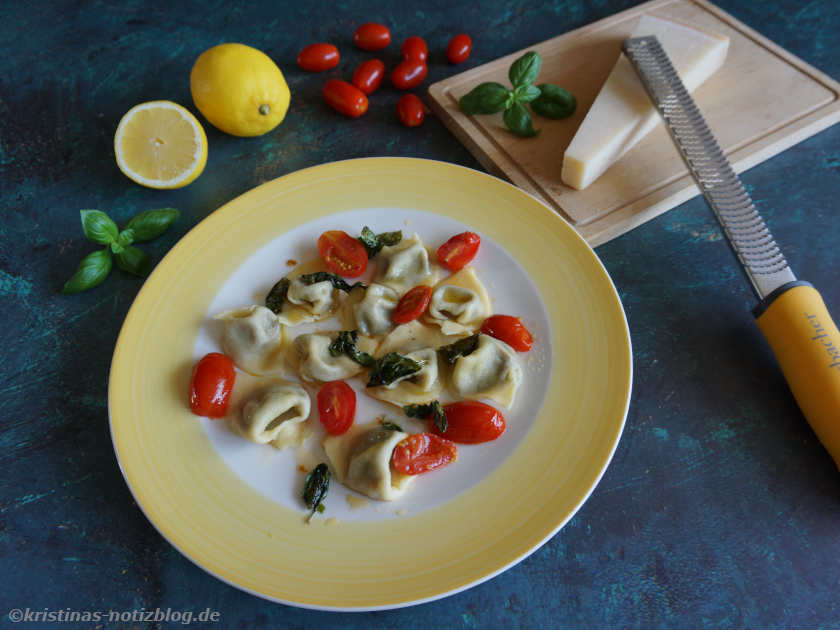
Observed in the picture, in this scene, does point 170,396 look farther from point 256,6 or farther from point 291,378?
point 256,6

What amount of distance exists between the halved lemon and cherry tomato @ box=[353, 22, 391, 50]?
1329 millimetres

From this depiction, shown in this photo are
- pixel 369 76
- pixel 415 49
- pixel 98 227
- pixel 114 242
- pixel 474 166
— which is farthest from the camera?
pixel 415 49

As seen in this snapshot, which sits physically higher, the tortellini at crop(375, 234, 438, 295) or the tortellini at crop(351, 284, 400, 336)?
the tortellini at crop(375, 234, 438, 295)

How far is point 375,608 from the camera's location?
6.95 feet

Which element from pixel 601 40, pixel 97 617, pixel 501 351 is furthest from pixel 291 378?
pixel 601 40

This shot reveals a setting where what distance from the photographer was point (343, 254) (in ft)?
9.73

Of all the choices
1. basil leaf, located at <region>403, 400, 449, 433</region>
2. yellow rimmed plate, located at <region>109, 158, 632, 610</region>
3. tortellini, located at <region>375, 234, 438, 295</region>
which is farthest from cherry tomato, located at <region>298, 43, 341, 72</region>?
basil leaf, located at <region>403, 400, 449, 433</region>

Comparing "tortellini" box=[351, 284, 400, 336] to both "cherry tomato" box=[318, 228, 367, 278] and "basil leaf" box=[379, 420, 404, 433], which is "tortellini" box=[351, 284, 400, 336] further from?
"basil leaf" box=[379, 420, 404, 433]

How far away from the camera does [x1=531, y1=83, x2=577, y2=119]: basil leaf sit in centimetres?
358

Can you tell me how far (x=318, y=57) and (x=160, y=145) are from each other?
3.96ft

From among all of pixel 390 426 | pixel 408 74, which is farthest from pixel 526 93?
pixel 390 426

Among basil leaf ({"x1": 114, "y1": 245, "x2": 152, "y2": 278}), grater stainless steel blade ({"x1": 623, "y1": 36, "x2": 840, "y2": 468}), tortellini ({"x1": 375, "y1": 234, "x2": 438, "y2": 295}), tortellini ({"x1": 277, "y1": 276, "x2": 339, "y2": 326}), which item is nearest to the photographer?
grater stainless steel blade ({"x1": 623, "y1": 36, "x2": 840, "y2": 468})

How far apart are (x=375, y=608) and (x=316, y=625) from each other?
404 millimetres

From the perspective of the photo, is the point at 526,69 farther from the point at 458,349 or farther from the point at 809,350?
the point at 809,350
